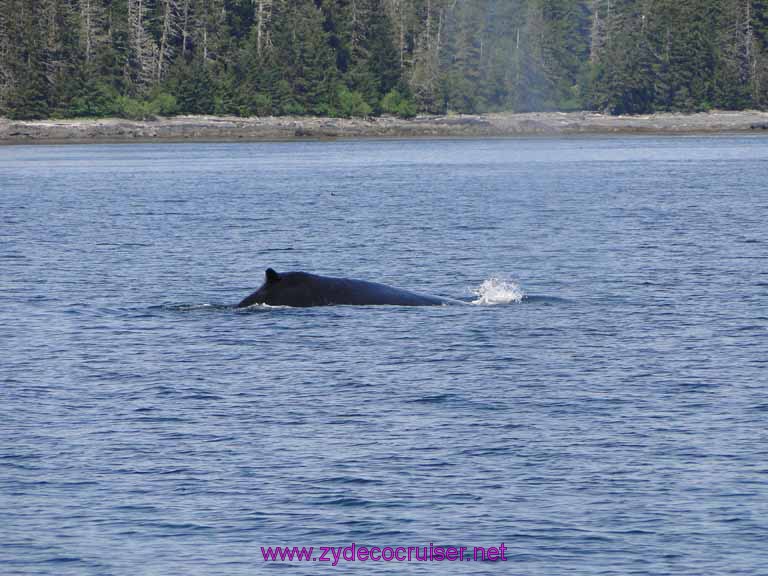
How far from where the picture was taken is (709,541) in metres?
16.5

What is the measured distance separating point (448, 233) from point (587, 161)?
69.0 m

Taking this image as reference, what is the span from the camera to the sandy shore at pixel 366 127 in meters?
165

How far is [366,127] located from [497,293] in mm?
146745

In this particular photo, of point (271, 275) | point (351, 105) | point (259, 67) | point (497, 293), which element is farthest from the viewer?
point (351, 105)

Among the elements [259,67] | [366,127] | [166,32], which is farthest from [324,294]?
[166,32]

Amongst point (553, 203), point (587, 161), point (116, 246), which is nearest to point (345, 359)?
point (116, 246)

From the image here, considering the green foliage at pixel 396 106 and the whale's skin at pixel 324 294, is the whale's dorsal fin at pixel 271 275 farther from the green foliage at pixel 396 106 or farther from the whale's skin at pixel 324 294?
the green foliage at pixel 396 106

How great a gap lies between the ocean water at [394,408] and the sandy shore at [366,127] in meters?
112

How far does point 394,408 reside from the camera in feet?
75.4

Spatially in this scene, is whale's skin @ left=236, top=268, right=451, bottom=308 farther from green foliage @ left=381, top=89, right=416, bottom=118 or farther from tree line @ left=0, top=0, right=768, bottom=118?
green foliage @ left=381, top=89, right=416, bottom=118

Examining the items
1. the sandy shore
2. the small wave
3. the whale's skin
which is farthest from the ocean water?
the sandy shore

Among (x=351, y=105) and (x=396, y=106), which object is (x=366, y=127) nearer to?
(x=351, y=105)

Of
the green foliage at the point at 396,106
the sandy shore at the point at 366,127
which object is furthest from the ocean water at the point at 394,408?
the green foliage at the point at 396,106

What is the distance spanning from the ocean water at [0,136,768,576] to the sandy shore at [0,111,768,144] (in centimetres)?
11227
